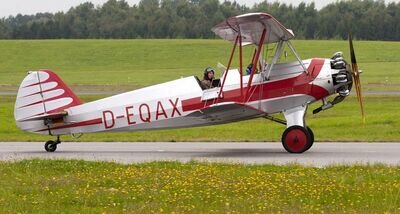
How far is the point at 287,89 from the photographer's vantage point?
18469 mm

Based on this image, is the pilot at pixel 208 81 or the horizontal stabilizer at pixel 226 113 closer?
the horizontal stabilizer at pixel 226 113

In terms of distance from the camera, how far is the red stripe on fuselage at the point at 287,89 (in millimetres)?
18422

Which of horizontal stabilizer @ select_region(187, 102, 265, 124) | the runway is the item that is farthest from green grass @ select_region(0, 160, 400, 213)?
horizontal stabilizer @ select_region(187, 102, 265, 124)

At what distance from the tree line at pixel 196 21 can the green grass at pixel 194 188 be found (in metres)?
101

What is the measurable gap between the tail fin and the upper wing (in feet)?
13.7

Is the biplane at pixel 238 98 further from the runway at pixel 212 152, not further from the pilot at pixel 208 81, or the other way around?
the runway at pixel 212 152

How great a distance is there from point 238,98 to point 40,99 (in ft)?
16.0

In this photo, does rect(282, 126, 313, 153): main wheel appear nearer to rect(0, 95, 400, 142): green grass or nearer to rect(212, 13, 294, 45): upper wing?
rect(212, 13, 294, 45): upper wing

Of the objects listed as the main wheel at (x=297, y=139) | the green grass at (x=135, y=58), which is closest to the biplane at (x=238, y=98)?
the main wheel at (x=297, y=139)

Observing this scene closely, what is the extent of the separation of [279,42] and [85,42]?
81.9m

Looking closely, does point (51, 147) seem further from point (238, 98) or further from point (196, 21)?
point (196, 21)

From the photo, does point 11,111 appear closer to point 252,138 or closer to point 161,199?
point 252,138

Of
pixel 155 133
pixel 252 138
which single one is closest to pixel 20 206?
pixel 252 138

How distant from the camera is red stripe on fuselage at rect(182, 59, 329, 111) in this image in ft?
60.4
